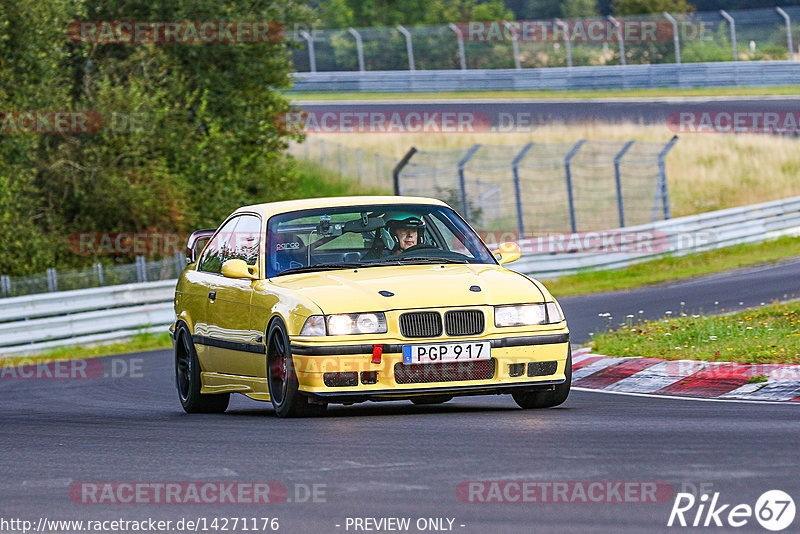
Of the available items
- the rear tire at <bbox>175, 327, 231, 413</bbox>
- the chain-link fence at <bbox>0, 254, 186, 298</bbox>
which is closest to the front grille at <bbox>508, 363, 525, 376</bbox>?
the rear tire at <bbox>175, 327, 231, 413</bbox>

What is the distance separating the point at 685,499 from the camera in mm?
5539

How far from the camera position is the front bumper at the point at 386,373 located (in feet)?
27.8

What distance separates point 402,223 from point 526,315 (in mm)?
1519

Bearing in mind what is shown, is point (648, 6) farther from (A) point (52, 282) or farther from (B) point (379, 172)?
(A) point (52, 282)

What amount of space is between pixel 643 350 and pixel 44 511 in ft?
23.9

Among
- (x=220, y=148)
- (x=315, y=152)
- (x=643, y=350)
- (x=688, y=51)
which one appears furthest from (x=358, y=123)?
(x=643, y=350)

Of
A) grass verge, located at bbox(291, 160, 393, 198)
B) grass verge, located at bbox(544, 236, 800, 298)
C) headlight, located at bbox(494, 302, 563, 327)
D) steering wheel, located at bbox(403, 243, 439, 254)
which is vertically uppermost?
steering wheel, located at bbox(403, 243, 439, 254)

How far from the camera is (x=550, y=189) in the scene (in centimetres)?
3622

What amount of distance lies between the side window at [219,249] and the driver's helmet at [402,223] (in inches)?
53.5

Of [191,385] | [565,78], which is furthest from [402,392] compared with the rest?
[565,78]

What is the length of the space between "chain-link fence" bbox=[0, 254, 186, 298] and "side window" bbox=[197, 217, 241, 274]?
10.8 m

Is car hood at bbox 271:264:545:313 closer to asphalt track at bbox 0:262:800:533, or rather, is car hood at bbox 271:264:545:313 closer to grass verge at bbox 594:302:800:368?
asphalt track at bbox 0:262:800:533

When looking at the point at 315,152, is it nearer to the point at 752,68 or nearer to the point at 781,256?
the point at 752,68

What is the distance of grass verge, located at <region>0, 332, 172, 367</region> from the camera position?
20203 mm
